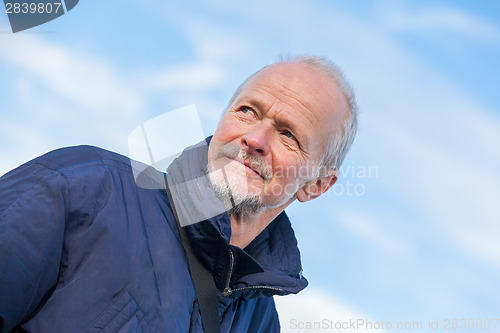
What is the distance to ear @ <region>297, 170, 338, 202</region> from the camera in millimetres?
4438

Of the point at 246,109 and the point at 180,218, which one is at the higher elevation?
the point at 246,109

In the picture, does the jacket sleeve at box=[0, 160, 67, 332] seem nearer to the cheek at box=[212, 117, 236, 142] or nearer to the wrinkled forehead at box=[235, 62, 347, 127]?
the cheek at box=[212, 117, 236, 142]

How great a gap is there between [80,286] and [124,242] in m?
0.30

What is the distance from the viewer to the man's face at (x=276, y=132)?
3742 millimetres

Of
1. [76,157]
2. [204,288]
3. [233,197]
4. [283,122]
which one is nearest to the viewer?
[76,157]

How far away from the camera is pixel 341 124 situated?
14.5 ft

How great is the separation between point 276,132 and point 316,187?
824 millimetres

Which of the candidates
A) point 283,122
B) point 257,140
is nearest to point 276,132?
point 283,122

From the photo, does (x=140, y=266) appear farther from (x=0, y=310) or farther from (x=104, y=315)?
(x=0, y=310)

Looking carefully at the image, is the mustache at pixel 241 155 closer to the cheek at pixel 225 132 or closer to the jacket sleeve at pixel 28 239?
the cheek at pixel 225 132

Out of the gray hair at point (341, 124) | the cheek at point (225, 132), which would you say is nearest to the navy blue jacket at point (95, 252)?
the cheek at point (225, 132)

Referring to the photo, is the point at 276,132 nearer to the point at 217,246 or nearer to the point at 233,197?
the point at 233,197

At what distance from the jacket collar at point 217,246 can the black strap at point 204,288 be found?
36 millimetres

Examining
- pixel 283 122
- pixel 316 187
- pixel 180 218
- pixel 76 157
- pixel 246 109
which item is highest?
pixel 76 157
